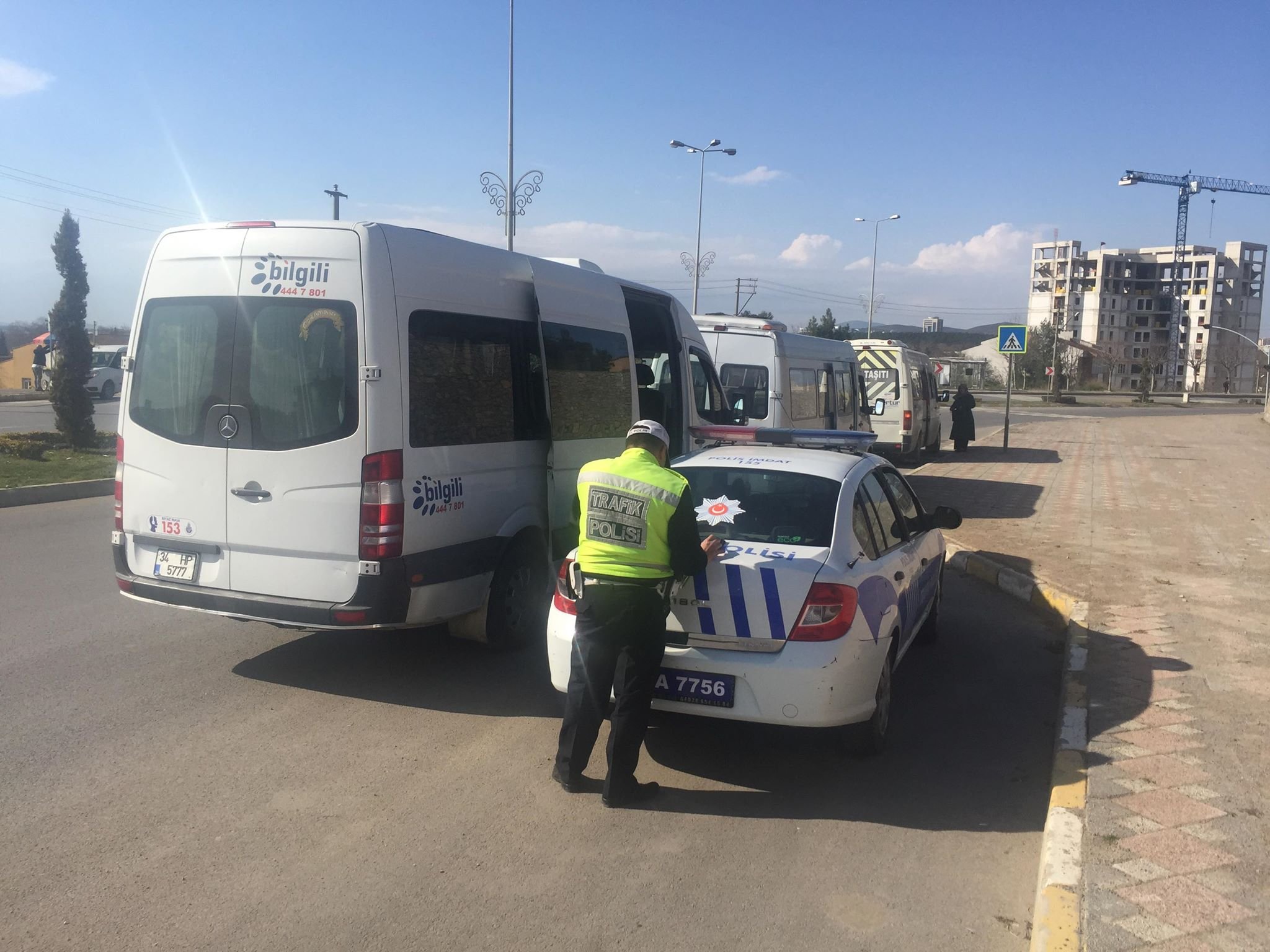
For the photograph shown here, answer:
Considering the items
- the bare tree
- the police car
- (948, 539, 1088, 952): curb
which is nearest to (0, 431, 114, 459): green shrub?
the police car

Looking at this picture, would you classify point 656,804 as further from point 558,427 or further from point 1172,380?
point 1172,380

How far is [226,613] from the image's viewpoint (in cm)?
581

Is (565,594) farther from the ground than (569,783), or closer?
farther from the ground

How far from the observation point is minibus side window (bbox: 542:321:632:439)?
7176 millimetres

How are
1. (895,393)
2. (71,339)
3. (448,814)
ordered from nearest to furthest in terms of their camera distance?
(448,814) < (71,339) < (895,393)

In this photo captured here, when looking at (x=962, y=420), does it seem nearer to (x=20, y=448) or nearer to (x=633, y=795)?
(x=20, y=448)

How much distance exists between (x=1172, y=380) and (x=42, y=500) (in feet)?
508

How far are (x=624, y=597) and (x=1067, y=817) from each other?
203 cm

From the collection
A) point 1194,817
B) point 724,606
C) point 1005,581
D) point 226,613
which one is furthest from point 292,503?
point 1005,581

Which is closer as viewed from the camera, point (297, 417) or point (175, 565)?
point (297, 417)

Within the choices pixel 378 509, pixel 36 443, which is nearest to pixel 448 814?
pixel 378 509

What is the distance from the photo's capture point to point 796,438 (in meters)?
6.57

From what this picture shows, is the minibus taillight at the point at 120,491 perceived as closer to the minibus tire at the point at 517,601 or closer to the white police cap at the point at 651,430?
the minibus tire at the point at 517,601

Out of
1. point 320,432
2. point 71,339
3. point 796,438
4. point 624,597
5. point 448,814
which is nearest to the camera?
point 448,814
